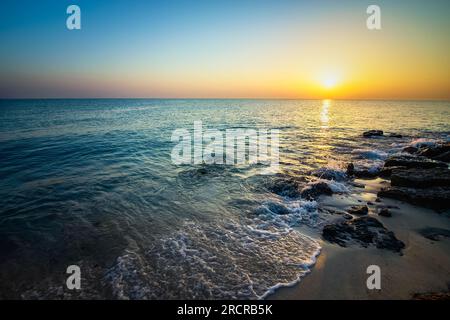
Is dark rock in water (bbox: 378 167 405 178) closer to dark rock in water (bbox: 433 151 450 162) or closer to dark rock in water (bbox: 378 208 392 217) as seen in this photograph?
dark rock in water (bbox: 378 208 392 217)

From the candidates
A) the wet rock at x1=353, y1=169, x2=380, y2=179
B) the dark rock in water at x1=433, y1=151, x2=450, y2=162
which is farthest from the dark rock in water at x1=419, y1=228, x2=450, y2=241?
the dark rock in water at x1=433, y1=151, x2=450, y2=162

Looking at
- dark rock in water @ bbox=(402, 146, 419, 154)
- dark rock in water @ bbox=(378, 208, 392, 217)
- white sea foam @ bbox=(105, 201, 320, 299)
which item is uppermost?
dark rock in water @ bbox=(402, 146, 419, 154)

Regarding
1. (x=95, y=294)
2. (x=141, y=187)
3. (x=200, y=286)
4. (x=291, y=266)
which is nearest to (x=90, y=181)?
(x=141, y=187)

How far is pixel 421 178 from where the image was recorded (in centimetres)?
1032

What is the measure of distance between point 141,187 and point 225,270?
22.9 feet

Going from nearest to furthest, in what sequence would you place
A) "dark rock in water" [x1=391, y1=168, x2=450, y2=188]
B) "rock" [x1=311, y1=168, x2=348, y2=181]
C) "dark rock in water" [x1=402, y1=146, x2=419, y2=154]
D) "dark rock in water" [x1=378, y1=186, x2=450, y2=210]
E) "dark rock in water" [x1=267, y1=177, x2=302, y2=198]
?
"dark rock in water" [x1=378, y1=186, x2=450, y2=210] < "dark rock in water" [x1=391, y1=168, x2=450, y2=188] < "dark rock in water" [x1=267, y1=177, x2=302, y2=198] < "rock" [x1=311, y1=168, x2=348, y2=181] < "dark rock in water" [x1=402, y1=146, x2=419, y2=154]

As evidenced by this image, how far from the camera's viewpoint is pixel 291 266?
233 inches

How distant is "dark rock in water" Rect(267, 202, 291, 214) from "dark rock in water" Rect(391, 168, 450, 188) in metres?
5.91

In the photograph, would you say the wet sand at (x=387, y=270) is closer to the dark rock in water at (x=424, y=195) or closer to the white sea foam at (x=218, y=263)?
the white sea foam at (x=218, y=263)

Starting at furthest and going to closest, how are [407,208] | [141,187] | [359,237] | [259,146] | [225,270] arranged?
[259,146], [141,187], [407,208], [359,237], [225,270]

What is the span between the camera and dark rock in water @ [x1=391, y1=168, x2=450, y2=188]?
10.0 metres

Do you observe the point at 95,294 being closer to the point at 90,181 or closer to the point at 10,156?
the point at 90,181

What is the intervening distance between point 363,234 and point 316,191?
3.59 meters
